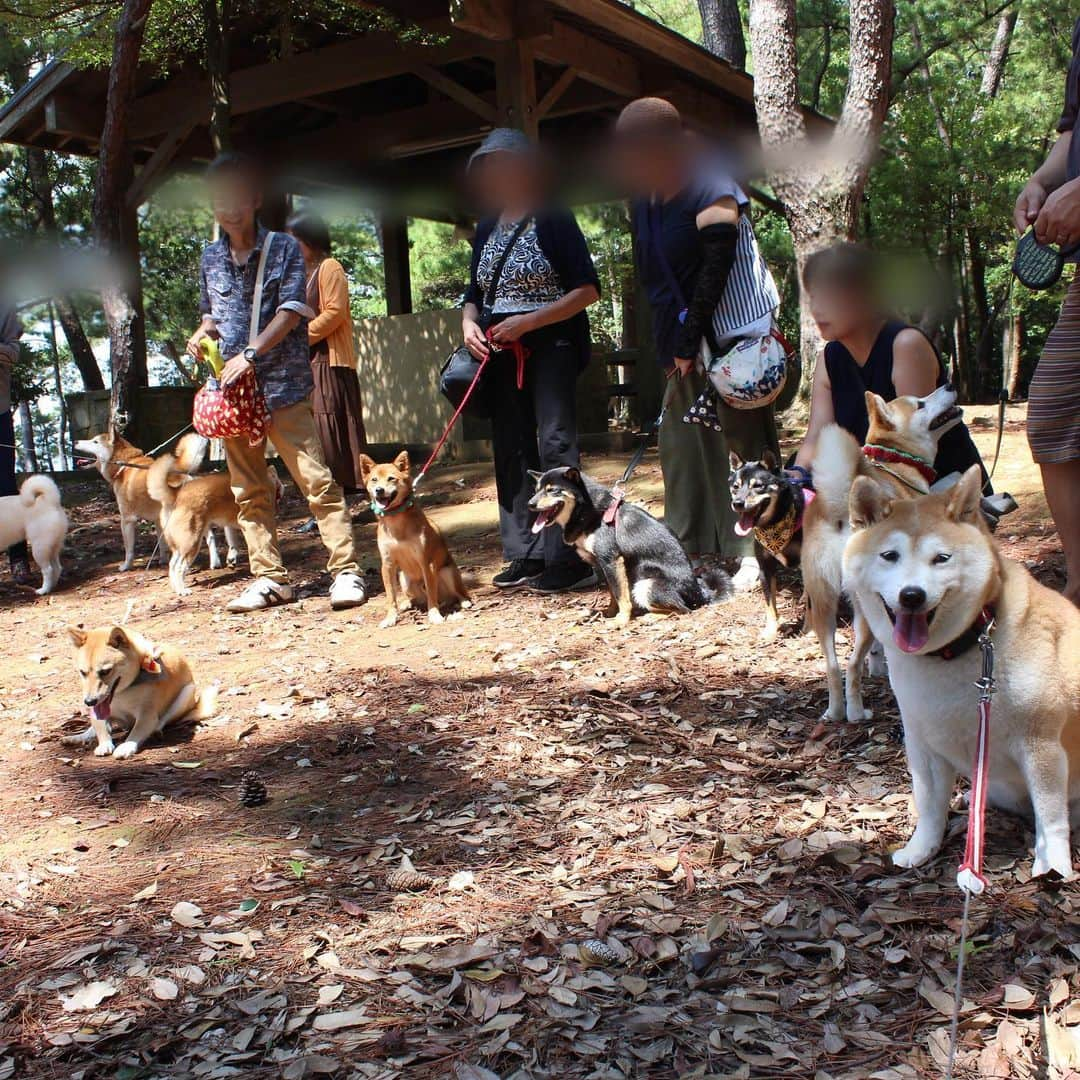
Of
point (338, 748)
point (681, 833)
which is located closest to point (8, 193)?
point (338, 748)

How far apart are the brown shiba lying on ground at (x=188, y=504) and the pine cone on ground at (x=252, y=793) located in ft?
10.8

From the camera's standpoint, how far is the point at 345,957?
2451 mm

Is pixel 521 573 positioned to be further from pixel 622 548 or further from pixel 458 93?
pixel 458 93

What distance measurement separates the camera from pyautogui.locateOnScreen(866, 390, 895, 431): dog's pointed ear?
11.6 feet

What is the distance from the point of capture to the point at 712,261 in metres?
→ 4.79

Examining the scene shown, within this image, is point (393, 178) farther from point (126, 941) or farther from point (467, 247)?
point (126, 941)

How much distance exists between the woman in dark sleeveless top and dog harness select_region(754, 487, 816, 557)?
1.19 feet

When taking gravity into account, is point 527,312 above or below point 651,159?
below

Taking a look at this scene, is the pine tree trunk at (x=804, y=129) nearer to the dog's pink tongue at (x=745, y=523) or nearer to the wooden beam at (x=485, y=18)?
the wooden beam at (x=485, y=18)

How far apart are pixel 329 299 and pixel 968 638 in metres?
5.87

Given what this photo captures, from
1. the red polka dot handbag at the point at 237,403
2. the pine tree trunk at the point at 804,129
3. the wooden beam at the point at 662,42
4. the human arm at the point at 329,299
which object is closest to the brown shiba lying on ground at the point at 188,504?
the red polka dot handbag at the point at 237,403

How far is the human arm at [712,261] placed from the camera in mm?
4766

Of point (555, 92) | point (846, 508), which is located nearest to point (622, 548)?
point (846, 508)

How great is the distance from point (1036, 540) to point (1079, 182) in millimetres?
3182
